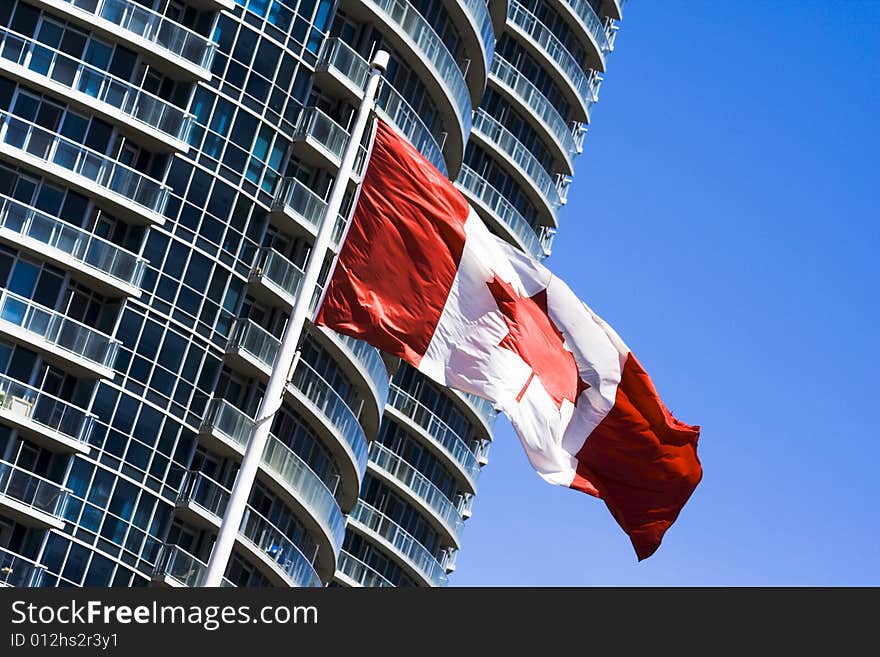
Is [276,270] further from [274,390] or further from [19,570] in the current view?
[274,390]

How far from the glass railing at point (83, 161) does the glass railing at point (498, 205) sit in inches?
1075

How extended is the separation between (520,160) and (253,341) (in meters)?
→ 30.0

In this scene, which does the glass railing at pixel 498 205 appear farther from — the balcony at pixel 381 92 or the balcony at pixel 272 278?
the balcony at pixel 272 278

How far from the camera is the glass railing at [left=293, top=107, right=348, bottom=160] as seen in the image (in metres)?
64.4

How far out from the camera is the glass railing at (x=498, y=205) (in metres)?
86.5

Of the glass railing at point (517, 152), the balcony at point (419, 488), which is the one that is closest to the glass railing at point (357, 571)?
the balcony at point (419, 488)

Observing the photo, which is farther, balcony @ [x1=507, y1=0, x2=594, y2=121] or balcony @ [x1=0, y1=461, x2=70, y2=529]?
balcony @ [x1=507, y1=0, x2=594, y2=121]

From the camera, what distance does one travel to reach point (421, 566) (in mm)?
85438

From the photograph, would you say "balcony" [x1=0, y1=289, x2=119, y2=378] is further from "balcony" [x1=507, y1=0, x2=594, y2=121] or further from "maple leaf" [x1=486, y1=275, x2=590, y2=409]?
"balcony" [x1=507, y1=0, x2=594, y2=121]

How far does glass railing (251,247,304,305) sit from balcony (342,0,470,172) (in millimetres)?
10708

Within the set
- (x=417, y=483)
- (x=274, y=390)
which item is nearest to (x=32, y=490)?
(x=274, y=390)

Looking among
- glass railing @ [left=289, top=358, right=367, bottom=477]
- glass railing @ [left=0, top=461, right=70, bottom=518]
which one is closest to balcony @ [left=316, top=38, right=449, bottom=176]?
glass railing @ [left=289, top=358, right=367, bottom=477]

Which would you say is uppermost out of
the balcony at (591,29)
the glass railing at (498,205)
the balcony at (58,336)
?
the balcony at (591,29)

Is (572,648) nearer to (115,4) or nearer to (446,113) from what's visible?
(115,4)
